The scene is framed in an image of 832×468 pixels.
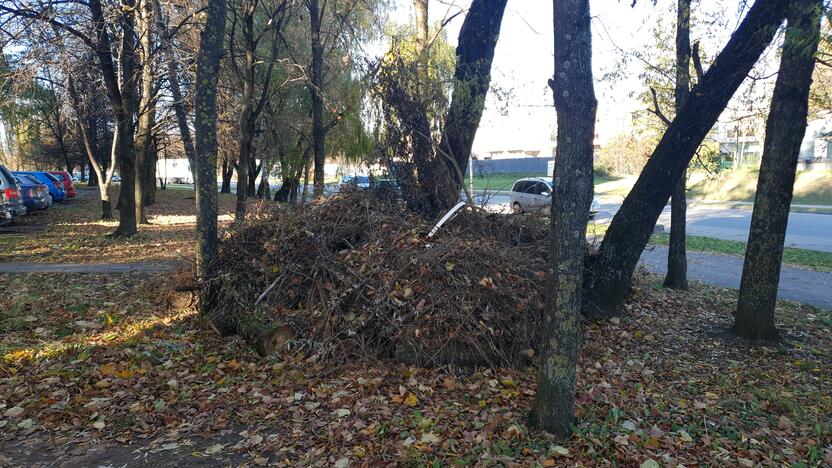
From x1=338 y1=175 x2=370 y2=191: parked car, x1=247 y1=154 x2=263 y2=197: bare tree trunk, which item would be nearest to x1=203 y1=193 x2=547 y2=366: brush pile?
x1=338 y1=175 x2=370 y2=191: parked car

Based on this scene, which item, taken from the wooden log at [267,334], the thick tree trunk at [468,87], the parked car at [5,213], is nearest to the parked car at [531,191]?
the thick tree trunk at [468,87]

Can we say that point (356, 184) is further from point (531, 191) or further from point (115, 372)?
point (531, 191)

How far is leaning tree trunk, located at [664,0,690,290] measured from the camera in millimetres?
8062

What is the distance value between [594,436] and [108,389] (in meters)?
4.10

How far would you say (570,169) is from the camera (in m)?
3.71

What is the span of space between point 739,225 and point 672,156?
57.8 ft

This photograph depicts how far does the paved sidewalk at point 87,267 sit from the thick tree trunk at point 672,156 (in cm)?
668

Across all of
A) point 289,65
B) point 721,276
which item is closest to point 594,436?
point 721,276

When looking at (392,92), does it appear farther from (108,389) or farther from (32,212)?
(32,212)

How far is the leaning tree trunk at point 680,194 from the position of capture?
26.5 feet

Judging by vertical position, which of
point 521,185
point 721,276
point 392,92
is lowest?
point 721,276

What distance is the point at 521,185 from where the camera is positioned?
76.5ft

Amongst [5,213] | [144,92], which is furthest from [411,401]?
[5,213]

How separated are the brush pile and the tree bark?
1585mm
